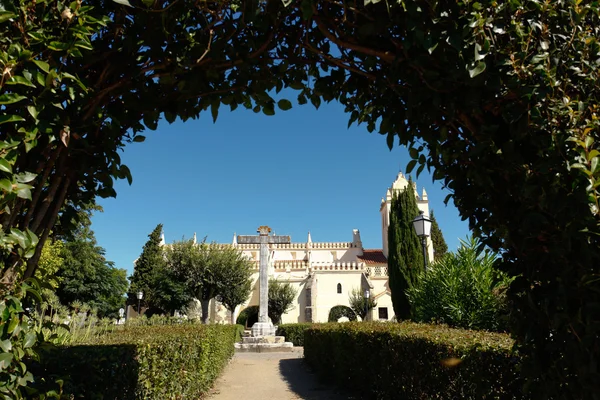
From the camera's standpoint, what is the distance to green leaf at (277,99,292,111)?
2557mm

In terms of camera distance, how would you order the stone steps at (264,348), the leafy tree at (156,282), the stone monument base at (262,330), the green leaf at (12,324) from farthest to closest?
1. the leafy tree at (156,282)
2. the stone monument base at (262,330)
3. the stone steps at (264,348)
4. the green leaf at (12,324)

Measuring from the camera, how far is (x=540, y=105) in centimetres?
174

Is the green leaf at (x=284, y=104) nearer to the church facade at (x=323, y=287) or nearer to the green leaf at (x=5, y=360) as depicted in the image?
the green leaf at (x=5, y=360)

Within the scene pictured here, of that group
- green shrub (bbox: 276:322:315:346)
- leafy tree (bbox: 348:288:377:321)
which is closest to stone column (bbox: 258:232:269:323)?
green shrub (bbox: 276:322:315:346)

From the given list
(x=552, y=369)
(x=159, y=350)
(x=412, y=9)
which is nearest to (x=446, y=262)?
(x=159, y=350)

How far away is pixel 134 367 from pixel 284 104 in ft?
10.1

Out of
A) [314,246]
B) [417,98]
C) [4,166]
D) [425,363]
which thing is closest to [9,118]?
[4,166]

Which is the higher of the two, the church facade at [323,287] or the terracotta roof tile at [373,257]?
the terracotta roof tile at [373,257]

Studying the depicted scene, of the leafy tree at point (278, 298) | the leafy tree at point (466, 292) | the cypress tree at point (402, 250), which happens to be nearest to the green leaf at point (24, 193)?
the leafy tree at point (466, 292)

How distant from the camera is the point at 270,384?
9.34 metres

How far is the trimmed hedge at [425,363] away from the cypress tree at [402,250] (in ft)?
47.7

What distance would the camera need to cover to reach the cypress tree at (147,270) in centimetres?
3166

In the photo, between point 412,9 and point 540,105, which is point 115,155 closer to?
point 412,9

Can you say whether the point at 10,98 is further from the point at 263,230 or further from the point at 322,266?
the point at 322,266
